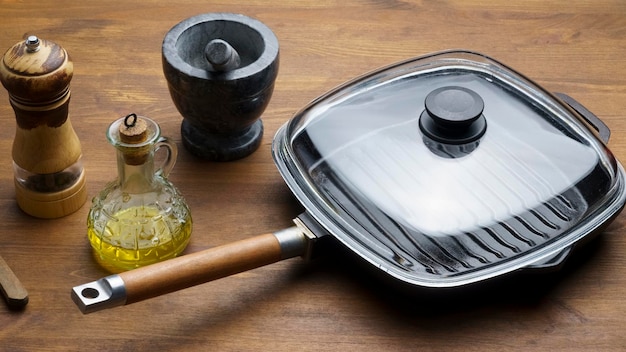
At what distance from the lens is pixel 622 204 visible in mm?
1116

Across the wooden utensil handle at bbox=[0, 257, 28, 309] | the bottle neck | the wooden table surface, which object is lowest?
the wooden utensil handle at bbox=[0, 257, 28, 309]

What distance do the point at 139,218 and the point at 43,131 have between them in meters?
0.13

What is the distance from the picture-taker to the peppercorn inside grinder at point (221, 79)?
1.11 meters

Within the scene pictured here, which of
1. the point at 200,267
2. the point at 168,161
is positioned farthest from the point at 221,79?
the point at 200,267

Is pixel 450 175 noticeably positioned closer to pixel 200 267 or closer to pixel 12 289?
pixel 200 267

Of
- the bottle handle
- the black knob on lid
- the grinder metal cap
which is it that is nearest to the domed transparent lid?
the black knob on lid

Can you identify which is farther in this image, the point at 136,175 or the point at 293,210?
the point at 293,210

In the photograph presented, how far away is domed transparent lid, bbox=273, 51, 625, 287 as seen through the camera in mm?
1055

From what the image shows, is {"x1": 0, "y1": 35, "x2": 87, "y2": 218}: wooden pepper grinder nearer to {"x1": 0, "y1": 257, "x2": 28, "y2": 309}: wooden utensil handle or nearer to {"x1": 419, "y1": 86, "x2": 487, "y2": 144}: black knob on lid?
{"x1": 0, "y1": 257, "x2": 28, "y2": 309}: wooden utensil handle

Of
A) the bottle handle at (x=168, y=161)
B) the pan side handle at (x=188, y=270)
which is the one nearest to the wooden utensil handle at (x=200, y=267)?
the pan side handle at (x=188, y=270)

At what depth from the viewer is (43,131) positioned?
1053 millimetres

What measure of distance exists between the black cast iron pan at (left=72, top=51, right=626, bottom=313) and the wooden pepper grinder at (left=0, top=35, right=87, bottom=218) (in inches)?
6.8

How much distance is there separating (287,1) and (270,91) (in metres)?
0.32

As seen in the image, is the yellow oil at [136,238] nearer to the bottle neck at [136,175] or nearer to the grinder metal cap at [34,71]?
the bottle neck at [136,175]
